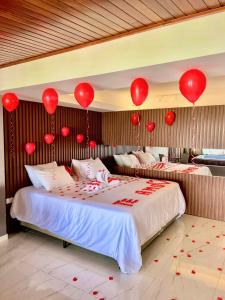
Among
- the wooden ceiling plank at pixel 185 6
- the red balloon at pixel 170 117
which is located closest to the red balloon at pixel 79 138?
the red balloon at pixel 170 117

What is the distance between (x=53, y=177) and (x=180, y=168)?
2.46 m

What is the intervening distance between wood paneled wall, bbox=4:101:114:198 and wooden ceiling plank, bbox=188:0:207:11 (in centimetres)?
289

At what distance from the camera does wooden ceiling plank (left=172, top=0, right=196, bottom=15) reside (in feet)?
4.59

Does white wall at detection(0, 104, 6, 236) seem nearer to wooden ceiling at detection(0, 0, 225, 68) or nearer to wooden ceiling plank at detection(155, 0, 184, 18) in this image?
wooden ceiling at detection(0, 0, 225, 68)

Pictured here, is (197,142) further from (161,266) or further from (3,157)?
(3,157)

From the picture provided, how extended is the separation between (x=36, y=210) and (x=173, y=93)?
11.1 feet

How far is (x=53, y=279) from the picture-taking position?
238 cm

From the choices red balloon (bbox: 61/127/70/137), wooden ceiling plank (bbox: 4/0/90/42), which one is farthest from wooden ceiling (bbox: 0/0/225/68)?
red balloon (bbox: 61/127/70/137)

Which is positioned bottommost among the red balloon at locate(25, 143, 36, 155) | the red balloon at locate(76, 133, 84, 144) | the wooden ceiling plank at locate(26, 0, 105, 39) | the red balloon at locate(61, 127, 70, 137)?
the red balloon at locate(25, 143, 36, 155)

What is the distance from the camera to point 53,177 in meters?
3.55

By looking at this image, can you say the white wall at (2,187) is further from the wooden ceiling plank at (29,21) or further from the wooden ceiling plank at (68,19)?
the wooden ceiling plank at (68,19)

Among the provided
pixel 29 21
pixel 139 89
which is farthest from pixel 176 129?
pixel 29 21

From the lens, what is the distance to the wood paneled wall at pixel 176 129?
3852mm

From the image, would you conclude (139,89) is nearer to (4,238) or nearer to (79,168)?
(79,168)
